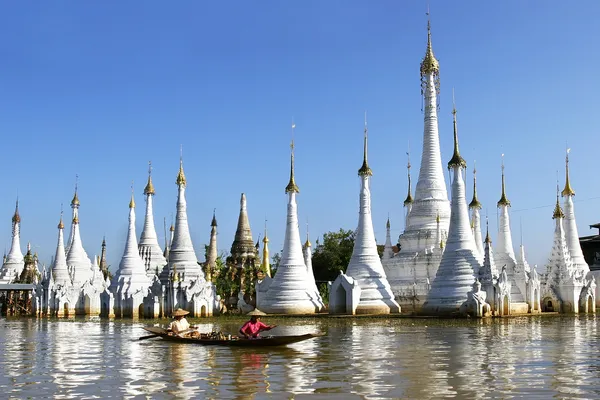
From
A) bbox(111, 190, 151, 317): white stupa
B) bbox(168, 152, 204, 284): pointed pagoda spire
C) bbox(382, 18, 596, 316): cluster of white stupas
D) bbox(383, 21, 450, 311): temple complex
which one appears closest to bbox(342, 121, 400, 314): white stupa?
bbox(382, 18, 596, 316): cluster of white stupas

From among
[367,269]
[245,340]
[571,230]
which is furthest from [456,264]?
[245,340]

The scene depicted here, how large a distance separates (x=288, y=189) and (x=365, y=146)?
4.90m

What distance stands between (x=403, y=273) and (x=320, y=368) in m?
31.3

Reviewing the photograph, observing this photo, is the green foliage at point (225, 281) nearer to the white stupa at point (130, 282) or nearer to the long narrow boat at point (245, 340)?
the white stupa at point (130, 282)

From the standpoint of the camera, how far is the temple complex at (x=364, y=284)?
39031 millimetres

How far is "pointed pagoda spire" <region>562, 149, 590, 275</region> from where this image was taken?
48219 mm

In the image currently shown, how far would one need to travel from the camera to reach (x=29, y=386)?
40.5 feet

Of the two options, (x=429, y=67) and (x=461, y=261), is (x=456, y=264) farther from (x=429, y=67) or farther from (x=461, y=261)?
(x=429, y=67)

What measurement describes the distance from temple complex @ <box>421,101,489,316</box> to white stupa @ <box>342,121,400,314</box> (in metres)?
2.63

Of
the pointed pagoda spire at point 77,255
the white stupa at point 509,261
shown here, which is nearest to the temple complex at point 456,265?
the white stupa at point 509,261

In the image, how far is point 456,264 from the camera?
121 ft

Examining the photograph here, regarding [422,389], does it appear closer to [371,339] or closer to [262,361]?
[262,361]

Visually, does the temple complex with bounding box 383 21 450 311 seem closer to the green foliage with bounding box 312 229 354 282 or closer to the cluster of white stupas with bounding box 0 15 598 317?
the cluster of white stupas with bounding box 0 15 598 317

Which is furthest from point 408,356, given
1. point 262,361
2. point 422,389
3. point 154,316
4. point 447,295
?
point 154,316
